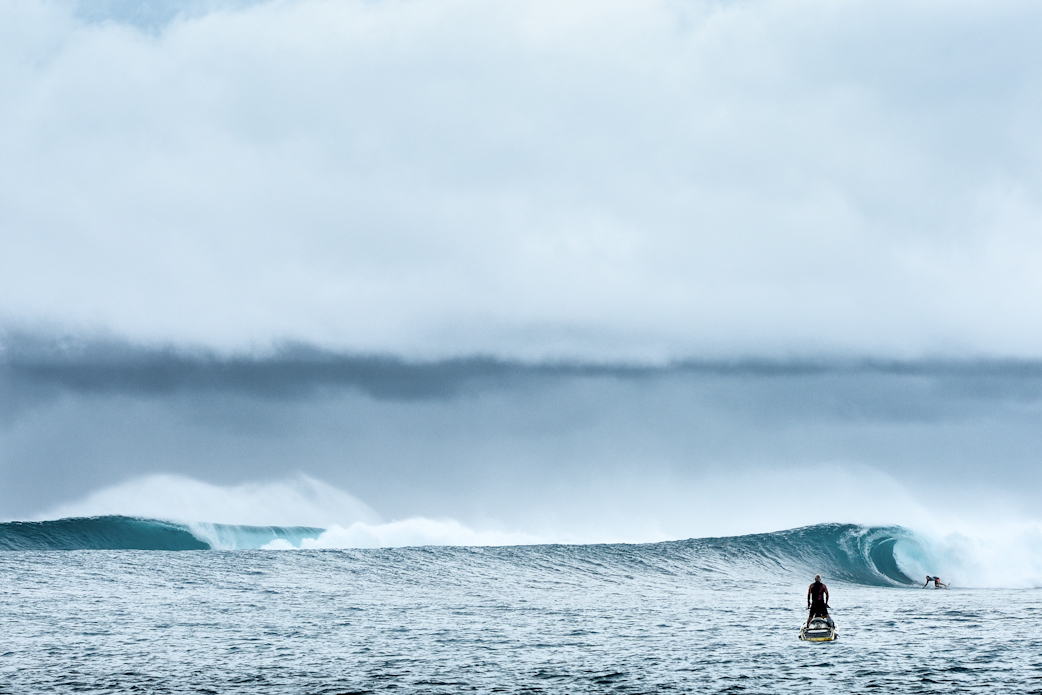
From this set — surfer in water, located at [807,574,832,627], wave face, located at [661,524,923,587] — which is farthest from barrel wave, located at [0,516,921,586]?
surfer in water, located at [807,574,832,627]

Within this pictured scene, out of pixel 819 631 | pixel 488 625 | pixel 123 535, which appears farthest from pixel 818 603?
pixel 123 535

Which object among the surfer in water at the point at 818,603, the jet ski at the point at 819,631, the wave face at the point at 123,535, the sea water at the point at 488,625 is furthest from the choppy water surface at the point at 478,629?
the wave face at the point at 123,535

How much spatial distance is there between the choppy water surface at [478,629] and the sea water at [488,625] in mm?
92

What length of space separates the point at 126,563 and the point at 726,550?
29.3 m

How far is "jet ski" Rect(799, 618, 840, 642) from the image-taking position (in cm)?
2320

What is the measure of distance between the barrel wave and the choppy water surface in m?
0.85

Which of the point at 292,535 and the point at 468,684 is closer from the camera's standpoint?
the point at 468,684

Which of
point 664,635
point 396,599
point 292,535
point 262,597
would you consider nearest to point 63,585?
point 262,597

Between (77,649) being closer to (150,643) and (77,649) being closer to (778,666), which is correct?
(150,643)

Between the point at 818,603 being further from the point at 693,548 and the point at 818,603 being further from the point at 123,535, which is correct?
the point at 123,535

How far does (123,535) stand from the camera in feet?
206

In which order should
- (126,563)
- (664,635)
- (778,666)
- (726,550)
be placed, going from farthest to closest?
1. (726,550)
2. (126,563)
3. (664,635)
4. (778,666)

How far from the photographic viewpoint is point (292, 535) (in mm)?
75875

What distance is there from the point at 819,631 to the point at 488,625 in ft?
28.9
